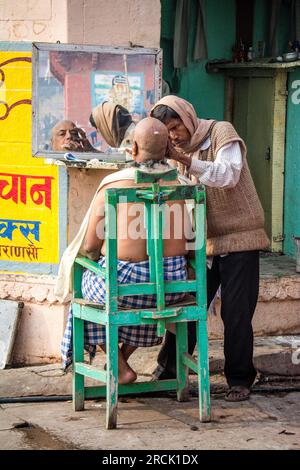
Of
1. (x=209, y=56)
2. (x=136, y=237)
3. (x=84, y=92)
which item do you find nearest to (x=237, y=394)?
(x=136, y=237)

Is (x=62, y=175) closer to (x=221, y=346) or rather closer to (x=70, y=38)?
(x=70, y=38)

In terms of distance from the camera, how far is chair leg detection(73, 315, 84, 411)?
536 centimetres

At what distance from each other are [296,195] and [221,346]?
5.73ft

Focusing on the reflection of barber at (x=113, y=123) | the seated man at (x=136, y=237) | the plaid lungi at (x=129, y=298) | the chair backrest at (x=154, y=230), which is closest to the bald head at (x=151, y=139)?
the seated man at (x=136, y=237)

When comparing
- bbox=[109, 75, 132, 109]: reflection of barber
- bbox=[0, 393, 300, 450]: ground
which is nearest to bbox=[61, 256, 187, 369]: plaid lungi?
bbox=[0, 393, 300, 450]: ground

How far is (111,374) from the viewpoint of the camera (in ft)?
16.5

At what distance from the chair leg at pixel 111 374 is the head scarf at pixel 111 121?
1.66 meters

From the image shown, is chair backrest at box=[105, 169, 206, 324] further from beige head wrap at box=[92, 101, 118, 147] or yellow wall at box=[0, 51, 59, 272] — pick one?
yellow wall at box=[0, 51, 59, 272]

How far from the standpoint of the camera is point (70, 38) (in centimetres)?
610

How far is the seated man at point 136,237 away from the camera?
5.05 metres

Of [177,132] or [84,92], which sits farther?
[84,92]

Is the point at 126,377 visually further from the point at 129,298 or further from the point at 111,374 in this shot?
the point at 129,298

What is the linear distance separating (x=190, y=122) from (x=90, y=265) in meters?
0.97

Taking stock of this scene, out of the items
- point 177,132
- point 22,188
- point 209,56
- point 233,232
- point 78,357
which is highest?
point 209,56
